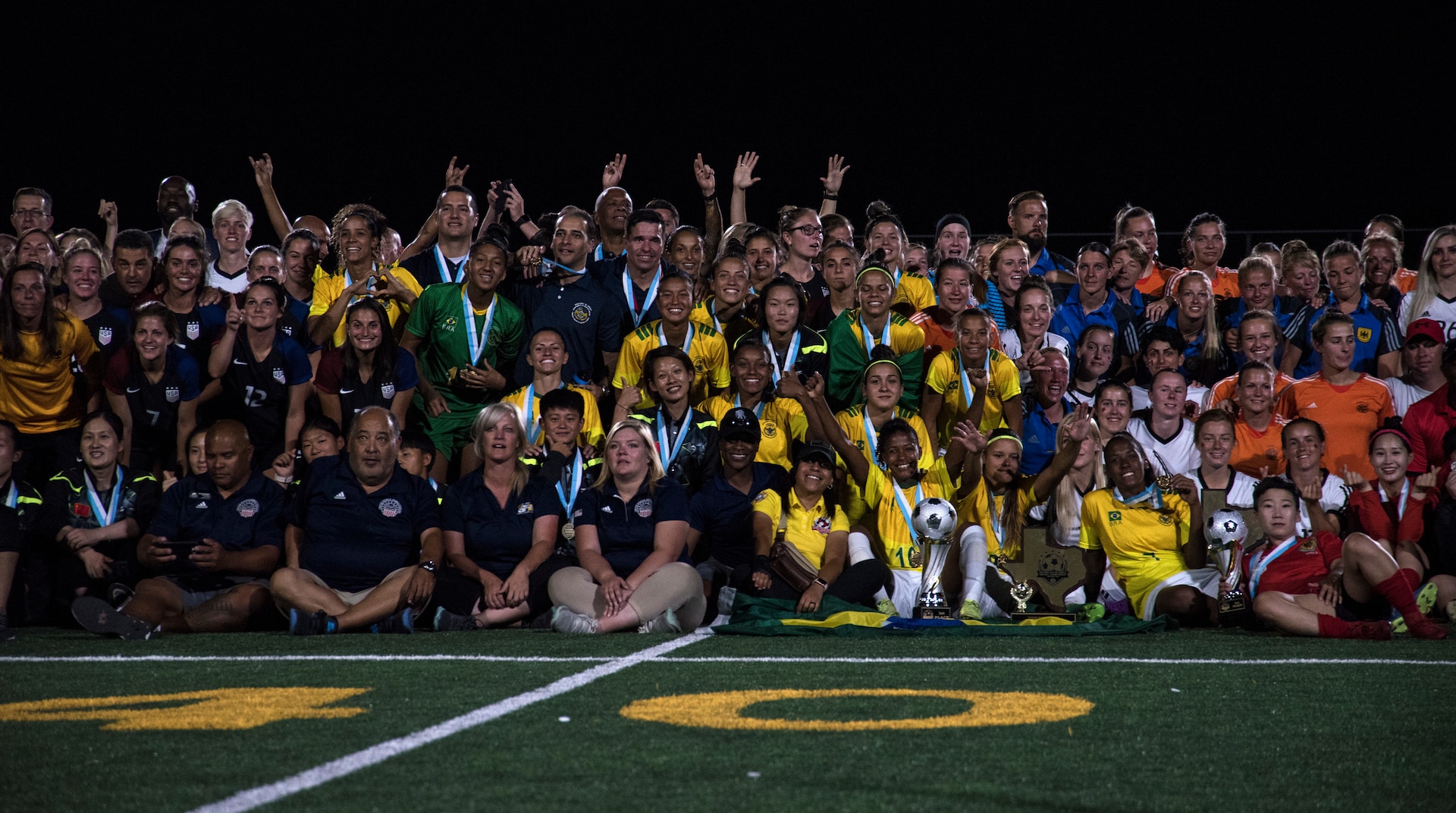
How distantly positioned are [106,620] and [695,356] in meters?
3.00

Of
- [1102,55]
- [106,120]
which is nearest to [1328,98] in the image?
[1102,55]

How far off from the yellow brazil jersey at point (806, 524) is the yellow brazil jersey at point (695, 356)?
911mm

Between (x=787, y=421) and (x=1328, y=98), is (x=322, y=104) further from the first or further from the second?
(x=1328, y=98)

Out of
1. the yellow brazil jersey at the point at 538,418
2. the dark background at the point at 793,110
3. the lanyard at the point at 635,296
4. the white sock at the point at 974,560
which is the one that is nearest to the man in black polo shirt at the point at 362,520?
the yellow brazil jersey at the point at 538,418

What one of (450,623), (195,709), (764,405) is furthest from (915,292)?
(195,709)

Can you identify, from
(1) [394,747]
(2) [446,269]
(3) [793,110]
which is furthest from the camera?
(3) [793,110]

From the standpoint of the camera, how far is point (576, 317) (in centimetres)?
712

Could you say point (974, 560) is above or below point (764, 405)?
below

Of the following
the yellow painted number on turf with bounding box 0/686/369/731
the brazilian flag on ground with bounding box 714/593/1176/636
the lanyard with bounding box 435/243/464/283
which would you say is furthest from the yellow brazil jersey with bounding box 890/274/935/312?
the yellow painted number on turf with bounding box 0/686/369/731

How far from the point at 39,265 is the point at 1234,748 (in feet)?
19.1

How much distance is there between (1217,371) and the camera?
7.36m

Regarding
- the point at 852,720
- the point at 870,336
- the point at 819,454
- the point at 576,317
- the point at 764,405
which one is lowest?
the point at 852,720

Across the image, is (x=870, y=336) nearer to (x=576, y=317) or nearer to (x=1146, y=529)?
(x=576, y=317)

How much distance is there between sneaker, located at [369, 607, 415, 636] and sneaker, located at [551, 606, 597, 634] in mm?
600
